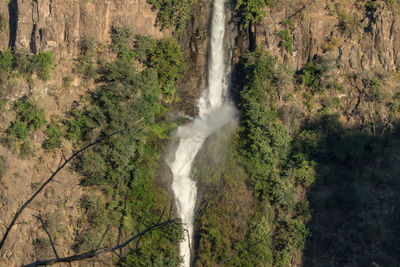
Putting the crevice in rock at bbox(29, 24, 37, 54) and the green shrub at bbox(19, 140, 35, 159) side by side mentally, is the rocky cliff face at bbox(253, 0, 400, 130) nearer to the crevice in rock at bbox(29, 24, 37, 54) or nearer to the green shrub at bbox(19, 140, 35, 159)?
the crevice in rock at bbox(29, 24, 37, 54)

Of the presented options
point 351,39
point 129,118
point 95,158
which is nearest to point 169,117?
point 129,118

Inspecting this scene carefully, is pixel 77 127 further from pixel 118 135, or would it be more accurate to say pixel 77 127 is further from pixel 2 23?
pixel 2 23

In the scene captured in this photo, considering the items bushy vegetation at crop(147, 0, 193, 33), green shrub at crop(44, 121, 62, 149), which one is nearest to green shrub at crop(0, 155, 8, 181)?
green shrub at crop(44, 121, 62, 149)

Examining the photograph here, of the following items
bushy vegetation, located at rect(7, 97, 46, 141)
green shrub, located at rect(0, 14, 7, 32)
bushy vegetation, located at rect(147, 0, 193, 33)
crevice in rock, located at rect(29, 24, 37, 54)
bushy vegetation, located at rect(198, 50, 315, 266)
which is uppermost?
bushy vegetation, located at rect(147, 0, 193, 33)

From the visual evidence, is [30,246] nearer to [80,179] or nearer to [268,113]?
[80,179]

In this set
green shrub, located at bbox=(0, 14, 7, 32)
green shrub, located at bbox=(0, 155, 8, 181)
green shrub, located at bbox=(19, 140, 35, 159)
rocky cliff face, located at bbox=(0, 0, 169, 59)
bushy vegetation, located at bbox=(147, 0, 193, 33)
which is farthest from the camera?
bushy vegetation, located at bbox=(147, 0, 193, 33)

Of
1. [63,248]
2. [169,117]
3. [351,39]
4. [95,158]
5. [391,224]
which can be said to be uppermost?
[351,39]

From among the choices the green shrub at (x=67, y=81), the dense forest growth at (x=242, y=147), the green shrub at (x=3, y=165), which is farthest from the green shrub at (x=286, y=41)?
the green shrub at (x=3, y=165)
